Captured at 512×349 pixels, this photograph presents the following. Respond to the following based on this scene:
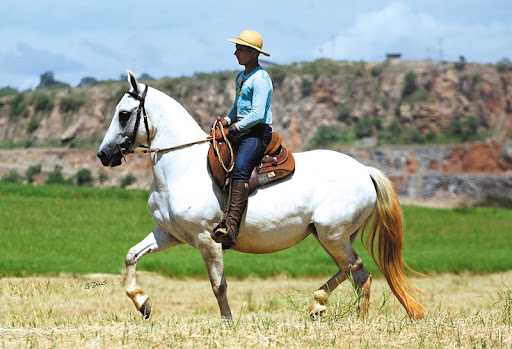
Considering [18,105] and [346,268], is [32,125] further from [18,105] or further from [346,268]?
[346,268]

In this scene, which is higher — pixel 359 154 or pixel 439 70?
pixel 439 70

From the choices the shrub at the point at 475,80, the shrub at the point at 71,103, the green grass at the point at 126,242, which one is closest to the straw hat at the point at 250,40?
the green grass at the point at 126,242

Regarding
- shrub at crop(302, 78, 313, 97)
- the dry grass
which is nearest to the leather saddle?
the dry grass

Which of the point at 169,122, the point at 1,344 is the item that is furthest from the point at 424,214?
the point at 1,344

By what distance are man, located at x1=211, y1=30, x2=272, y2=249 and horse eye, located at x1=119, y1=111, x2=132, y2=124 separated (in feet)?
3.07

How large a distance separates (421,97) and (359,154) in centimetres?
1372

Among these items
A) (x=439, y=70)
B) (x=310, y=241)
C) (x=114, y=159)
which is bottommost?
(x=310, y=241)

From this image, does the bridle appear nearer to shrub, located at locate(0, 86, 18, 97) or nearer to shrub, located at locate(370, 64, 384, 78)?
shrub, located at locate(370, 64, 384, 78)

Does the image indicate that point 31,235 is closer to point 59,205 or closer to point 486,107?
point 59,205

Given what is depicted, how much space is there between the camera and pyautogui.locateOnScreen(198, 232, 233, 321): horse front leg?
953 cm

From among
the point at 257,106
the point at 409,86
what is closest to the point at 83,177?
the point at 409,86

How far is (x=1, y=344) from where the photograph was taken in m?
7.44

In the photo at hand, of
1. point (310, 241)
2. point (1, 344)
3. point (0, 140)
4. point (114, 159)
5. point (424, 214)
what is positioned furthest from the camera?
point (0, 140)

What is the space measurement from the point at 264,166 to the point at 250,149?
0.23 metres
